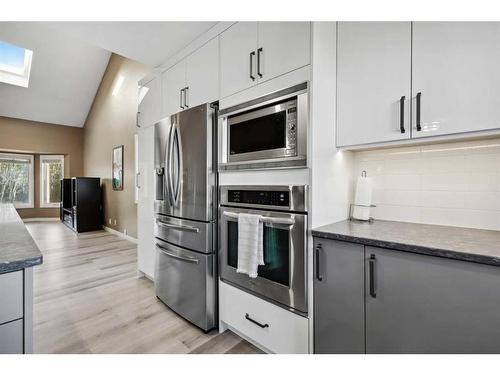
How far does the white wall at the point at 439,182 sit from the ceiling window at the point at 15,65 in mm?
7245

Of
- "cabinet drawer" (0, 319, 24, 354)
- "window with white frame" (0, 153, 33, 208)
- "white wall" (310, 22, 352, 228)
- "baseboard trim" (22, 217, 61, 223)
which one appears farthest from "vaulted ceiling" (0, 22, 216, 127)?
"baseboard trim" (22, 217, 61, 223)

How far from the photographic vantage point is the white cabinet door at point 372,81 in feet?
4.54

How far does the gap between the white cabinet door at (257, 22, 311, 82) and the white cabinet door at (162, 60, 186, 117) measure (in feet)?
3.12

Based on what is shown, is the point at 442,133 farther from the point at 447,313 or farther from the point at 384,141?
the point at 447,313

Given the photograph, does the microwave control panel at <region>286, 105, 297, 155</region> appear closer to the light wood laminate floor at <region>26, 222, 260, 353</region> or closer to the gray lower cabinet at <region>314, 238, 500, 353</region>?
the gray lower cabinet at <region>314, 238, 500, 353</region>

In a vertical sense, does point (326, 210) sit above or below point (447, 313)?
above

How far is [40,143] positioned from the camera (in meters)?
7.11

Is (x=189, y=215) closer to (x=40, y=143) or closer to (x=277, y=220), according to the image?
(x=277, y=220)

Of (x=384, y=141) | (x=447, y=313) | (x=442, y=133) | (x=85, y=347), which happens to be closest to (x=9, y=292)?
(x=85, y=347)

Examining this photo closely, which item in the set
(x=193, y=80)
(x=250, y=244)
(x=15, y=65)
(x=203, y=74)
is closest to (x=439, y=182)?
(x=250, y=244)

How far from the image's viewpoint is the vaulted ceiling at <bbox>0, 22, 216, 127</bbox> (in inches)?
81.4

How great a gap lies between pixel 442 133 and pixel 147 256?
2.89m

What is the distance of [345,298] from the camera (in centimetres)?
131

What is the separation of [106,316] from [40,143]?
7.16 meters
